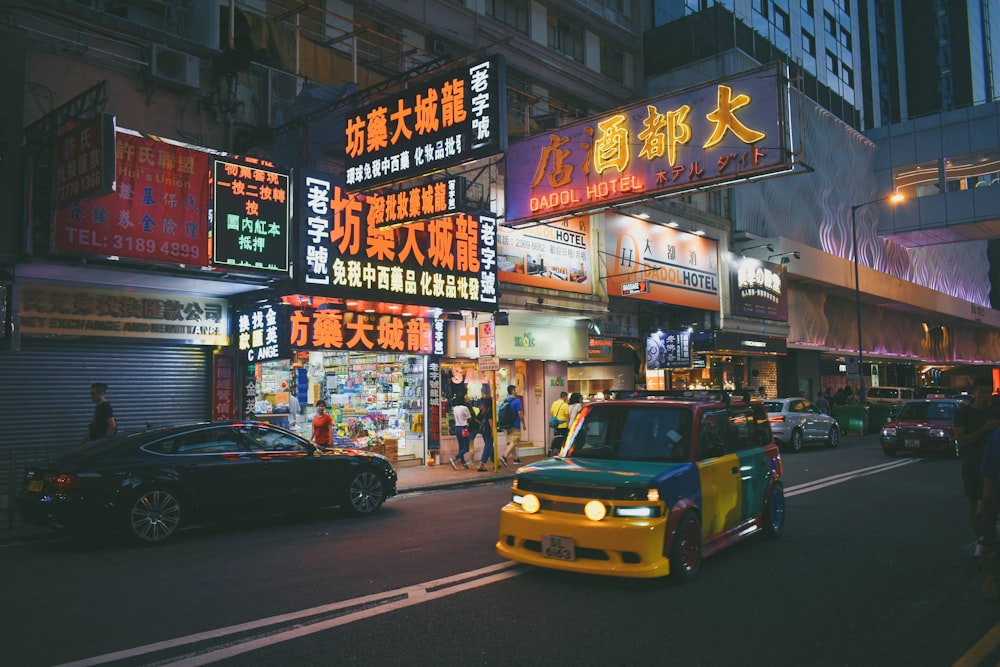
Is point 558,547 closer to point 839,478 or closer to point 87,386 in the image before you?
point 839,478

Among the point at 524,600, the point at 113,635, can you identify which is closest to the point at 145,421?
the point at 113,635

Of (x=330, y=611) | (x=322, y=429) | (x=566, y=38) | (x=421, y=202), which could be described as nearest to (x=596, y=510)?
(x=330, y=611)

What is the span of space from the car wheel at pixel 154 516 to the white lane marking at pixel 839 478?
9.32 meters

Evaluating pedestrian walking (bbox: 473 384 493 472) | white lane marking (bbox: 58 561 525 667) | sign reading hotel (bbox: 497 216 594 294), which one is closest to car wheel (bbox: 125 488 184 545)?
white lane marking (bbox: 58 561 525 667)

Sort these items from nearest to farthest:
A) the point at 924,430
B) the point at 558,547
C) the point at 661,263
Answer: the point at 558,547
the point at 924,430
the point at 661,263

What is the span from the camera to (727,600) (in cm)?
623

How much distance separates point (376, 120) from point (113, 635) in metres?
9.89

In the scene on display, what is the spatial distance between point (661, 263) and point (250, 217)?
1625 cm

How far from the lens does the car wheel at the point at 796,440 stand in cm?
2222

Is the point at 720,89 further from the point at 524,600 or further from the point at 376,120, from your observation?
the point at 524,600

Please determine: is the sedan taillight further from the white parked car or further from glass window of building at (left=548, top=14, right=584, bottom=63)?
glass window of building at (left=548, top=14, right=584, bottom=63)

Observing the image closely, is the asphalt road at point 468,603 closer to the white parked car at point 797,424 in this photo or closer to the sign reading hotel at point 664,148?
the sign reading hotel at point 664,148

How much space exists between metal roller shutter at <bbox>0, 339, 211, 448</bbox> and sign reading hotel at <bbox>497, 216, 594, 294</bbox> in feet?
26.5

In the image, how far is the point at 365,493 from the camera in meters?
11.2
